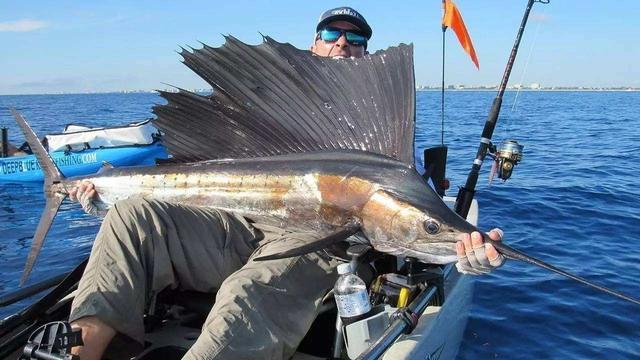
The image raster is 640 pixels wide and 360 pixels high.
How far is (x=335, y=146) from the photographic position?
2.55 meters

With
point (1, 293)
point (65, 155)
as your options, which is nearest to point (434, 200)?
point (1, 293)

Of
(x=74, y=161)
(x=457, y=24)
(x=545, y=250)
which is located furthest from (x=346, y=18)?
(x=74, y=161)

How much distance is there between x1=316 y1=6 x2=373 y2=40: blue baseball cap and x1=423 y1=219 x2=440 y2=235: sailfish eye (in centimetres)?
174

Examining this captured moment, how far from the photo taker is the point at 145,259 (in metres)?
2.18

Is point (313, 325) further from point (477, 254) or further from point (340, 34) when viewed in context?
point (340, 34)

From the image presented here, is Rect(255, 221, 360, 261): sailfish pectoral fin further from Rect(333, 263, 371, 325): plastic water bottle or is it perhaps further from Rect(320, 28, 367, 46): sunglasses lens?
Rect(320, 28, 367, 46): sunglasses lens

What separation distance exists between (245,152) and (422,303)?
111cm

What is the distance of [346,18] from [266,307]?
6.64 feet

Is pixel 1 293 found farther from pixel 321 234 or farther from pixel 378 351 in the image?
pixel 378 351

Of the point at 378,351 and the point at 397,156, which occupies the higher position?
the point at 397,156

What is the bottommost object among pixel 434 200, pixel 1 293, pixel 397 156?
pixel 1 293

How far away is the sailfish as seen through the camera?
2217mm

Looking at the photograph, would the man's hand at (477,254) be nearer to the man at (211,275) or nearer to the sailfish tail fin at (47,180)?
the man at (211,275)

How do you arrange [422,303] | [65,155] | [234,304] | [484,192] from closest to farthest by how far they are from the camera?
[234,304]
[422,303]
[484,192]
[65,155]
